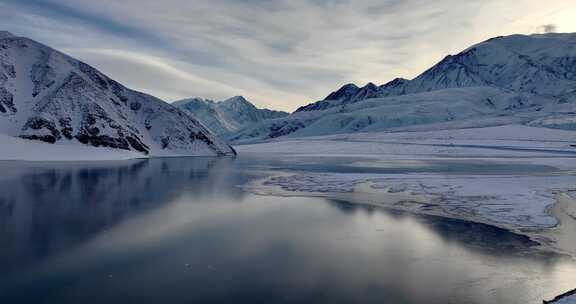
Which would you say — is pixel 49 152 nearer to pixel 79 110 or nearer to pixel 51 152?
pixel 51 152

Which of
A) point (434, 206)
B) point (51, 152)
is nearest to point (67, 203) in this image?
point (434, 206)

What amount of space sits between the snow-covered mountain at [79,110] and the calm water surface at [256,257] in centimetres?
7651

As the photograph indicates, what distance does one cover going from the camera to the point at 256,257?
20391 millimetres

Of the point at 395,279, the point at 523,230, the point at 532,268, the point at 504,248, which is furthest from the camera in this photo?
the point at 523,230

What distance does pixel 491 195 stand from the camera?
40188 mm

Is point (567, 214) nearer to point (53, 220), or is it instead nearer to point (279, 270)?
point (279, 270)

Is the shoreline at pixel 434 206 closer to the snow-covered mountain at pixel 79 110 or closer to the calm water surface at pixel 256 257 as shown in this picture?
the calm water surface at pixel 256 257

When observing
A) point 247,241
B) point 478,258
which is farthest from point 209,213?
point 478,258

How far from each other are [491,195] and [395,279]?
27.1m

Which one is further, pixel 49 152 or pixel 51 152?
pixel 51 152

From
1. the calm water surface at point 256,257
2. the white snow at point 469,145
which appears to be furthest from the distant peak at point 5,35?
the calm water surface at point 256,257

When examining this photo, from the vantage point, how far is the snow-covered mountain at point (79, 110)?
103m

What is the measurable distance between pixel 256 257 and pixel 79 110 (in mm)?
110803

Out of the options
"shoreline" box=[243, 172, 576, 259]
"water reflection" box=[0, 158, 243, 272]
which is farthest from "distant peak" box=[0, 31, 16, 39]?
"shoreline" box=[243, 172, 576, 259]
